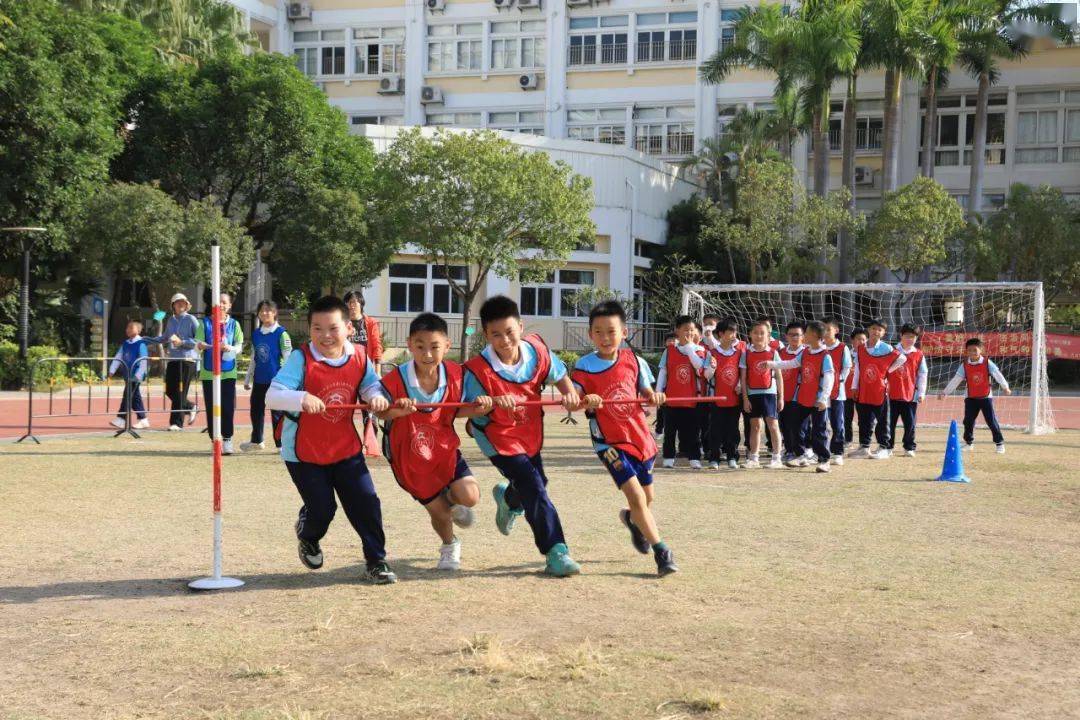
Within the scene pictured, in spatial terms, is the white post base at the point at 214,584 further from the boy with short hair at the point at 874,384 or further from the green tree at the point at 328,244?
the green tree at the point at 328,244

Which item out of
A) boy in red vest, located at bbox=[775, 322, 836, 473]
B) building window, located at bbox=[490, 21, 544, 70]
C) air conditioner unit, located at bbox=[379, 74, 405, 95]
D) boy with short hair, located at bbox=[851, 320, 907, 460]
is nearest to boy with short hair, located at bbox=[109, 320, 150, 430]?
boy in red vest, located at bbox=[775, 322, 836, 473]

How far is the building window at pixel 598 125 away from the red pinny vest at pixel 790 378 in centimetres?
3811

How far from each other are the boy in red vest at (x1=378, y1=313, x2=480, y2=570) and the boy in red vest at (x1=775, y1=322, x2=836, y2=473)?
686 cm

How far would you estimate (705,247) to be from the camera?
46.7m

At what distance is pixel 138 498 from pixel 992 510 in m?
7.04

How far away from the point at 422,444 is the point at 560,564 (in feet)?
3.36

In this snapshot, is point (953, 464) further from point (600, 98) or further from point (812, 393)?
point (600, 98)

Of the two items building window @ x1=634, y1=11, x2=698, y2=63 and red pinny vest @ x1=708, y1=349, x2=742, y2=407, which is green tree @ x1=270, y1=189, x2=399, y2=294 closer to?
building window @ x1=634, y1=11, x2=698, y2=63

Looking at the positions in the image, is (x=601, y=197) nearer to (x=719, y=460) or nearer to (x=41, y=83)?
(x=41, y=83)

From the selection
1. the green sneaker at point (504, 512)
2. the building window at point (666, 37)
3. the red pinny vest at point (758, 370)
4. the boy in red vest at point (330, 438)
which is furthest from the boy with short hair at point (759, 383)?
the building window at point (666, 37)

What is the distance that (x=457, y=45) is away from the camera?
171ft

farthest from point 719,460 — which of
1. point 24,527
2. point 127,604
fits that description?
point 127,604

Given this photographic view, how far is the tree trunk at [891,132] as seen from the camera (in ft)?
129

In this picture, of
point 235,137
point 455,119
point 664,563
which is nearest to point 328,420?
point 664,563
